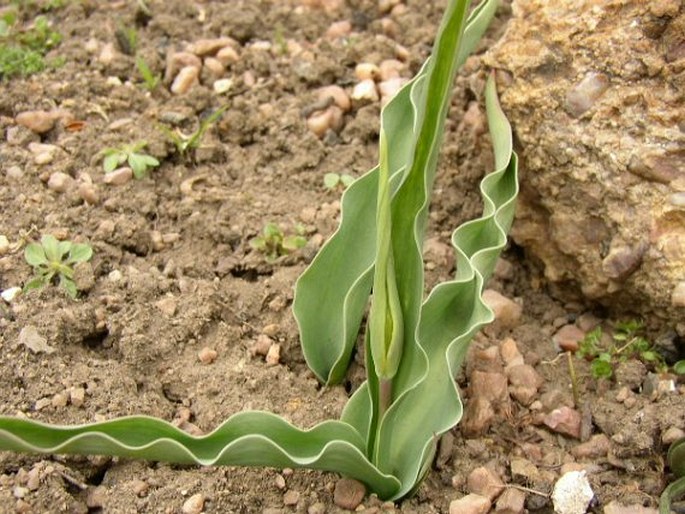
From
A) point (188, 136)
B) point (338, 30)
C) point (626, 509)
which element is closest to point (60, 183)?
point (188, 136)

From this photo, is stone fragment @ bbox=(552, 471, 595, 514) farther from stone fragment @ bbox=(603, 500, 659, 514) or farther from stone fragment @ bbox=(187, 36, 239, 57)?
stone fragment @ bbox=(187, 36, 239, 57)

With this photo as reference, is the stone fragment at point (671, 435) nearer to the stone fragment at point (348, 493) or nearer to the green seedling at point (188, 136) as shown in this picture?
the stone fragment at point (348, 493)

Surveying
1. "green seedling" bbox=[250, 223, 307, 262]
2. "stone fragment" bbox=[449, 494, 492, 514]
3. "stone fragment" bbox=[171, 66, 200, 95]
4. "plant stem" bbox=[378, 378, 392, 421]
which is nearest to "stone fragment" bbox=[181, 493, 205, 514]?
"plant stem" bbox=[378, 378, 392, 421]

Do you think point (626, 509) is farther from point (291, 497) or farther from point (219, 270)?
point (219, 270)

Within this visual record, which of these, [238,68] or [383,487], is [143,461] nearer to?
[383,487]

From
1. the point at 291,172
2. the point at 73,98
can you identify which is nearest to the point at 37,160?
the point at 73,98

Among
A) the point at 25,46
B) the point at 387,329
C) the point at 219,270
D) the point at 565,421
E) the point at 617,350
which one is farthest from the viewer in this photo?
the point at 25,46
